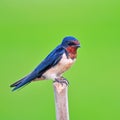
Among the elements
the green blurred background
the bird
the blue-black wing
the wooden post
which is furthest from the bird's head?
the green blurred background

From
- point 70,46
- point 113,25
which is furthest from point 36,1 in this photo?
point 70,46

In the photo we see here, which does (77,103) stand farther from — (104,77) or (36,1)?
(36,1)

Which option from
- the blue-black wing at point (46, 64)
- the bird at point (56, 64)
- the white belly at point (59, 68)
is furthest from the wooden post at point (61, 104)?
the white belly at point (59, 68)

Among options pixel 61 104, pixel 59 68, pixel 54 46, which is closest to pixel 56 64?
pixel 59 68

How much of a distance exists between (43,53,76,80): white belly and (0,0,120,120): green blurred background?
273 centimetres

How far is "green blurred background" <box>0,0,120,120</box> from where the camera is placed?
991 cm

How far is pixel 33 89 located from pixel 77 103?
2.93ft

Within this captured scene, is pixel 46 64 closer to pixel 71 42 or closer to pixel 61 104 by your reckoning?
pixel 71 42

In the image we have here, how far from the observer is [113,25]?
561 inches

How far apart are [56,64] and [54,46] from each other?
19.3ft

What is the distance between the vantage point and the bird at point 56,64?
651cm

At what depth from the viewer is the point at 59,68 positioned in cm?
677

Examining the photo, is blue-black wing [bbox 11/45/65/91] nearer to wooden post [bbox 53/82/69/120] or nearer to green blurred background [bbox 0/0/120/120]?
wooden post [bbox 53/82/69/120]

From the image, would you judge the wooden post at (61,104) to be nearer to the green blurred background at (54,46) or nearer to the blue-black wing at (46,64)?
the blue-black wing at (46,64)
